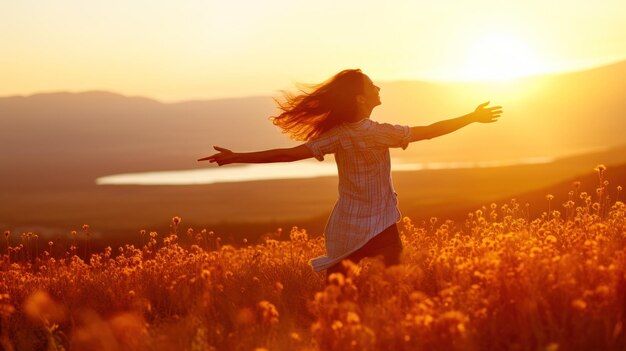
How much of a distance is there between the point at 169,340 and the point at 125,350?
1.10 ft

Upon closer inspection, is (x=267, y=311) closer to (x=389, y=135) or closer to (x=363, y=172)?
(x=363, y=172)

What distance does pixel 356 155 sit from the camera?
836 centimetres

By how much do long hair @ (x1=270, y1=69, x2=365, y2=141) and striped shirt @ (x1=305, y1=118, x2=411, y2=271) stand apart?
0.41 ft

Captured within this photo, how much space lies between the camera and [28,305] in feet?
29.9

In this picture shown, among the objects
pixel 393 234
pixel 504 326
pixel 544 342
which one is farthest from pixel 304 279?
pixel 544 342

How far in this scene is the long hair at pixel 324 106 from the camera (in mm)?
8391

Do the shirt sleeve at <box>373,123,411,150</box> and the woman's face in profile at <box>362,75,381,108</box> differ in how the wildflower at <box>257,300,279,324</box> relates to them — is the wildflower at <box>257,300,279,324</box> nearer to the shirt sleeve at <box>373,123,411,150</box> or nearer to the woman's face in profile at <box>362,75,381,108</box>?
the shirt sleeve at <box>373,123,411,150</box>

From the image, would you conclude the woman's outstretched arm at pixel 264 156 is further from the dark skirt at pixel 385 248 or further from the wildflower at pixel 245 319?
the wildflower at pixel 245 319

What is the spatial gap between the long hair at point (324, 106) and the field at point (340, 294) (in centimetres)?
→ 136

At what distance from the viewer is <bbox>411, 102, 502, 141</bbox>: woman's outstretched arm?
27.7ft

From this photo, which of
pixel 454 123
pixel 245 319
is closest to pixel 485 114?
pixel 454 123

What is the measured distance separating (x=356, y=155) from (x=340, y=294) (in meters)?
1.87

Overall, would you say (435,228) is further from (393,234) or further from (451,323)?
(451,323)

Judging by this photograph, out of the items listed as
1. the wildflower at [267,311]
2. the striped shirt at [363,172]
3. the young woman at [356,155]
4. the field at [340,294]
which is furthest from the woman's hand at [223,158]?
the wildflower at [267,311]
